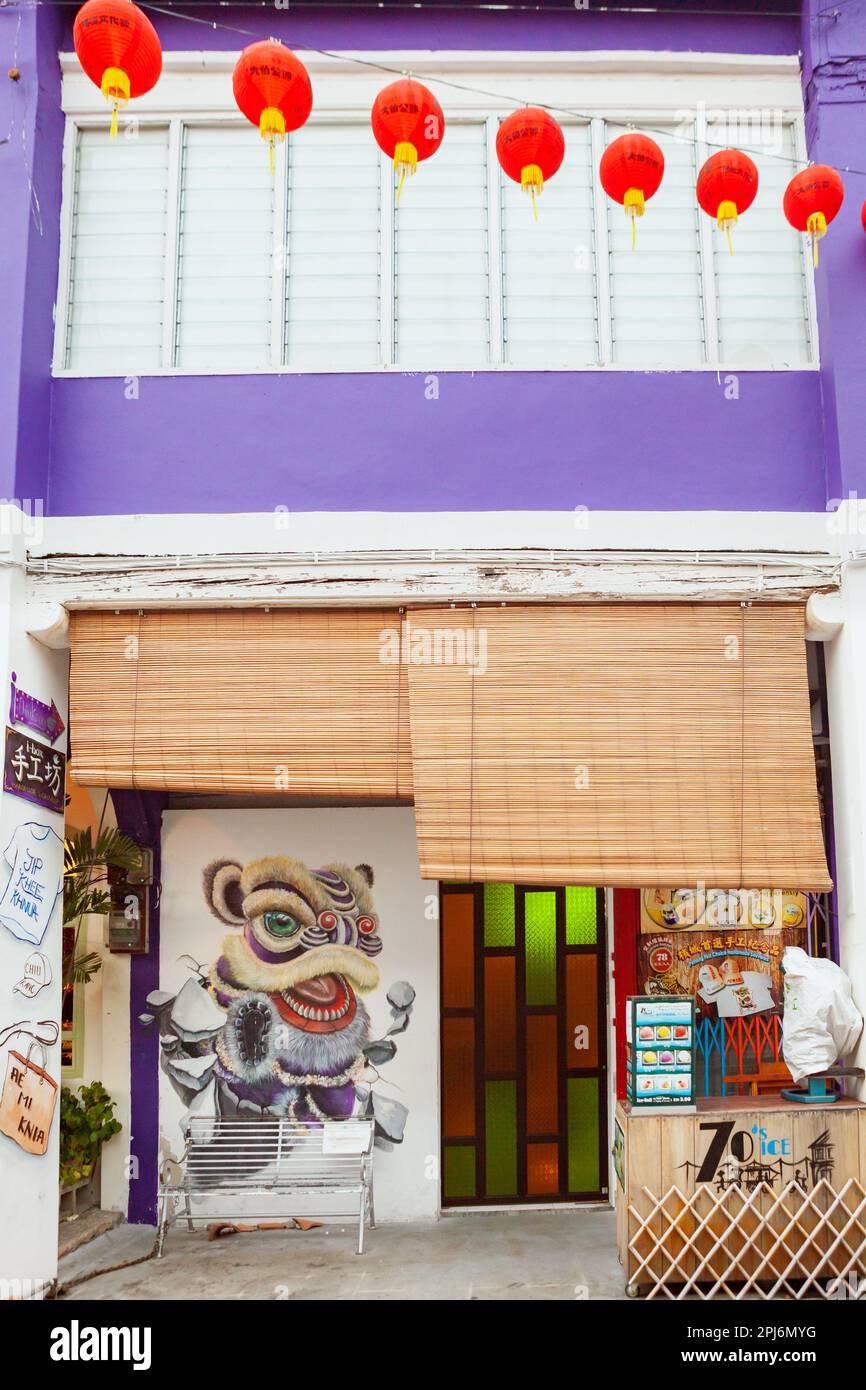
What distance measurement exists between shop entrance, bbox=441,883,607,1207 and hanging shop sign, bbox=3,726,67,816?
3.11 m

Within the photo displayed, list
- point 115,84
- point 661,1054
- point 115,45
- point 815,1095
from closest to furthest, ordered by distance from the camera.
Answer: point 115,45
point 115,84
point 661,1054
point 815,1095

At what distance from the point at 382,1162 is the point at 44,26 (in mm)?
8592

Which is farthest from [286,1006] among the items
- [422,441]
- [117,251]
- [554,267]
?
[554,267]

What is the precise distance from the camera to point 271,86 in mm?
5824

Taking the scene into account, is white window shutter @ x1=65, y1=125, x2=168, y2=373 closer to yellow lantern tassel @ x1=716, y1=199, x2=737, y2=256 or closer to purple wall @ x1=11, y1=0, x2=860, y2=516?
purple wall @ x1=11, y1=0, x2=860, y2=516

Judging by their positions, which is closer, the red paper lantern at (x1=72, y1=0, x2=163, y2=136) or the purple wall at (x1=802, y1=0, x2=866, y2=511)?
the red paper lantern at (x1=72, y1=0, x2=163, y2=136)

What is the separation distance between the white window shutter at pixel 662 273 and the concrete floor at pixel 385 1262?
20.2 feet

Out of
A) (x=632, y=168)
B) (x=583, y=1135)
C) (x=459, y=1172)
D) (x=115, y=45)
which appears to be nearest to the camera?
(x=115, y=45)

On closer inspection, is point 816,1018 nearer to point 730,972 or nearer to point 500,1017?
point 730,972

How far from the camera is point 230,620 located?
24.0ft

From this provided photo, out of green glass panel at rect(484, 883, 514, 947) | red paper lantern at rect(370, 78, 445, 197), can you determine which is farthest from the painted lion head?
red paper lantern at rect(370, 78, 445, 197)

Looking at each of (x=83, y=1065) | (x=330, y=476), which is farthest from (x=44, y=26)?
(x=83, y=1065)

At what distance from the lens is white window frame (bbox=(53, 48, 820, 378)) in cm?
775

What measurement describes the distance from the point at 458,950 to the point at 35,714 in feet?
12.3
